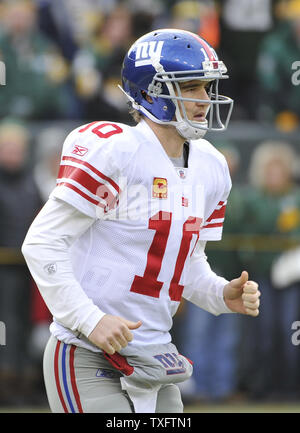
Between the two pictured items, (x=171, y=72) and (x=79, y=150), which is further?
(x=171, y=72)

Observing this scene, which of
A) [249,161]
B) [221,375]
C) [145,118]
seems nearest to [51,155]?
[249,161]

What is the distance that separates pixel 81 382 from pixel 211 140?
351cm

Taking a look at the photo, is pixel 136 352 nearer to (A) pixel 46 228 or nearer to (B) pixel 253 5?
(A) pixel 46 228

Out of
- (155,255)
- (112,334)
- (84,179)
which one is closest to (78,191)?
(84,179)

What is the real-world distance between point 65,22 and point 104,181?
14.1 feet

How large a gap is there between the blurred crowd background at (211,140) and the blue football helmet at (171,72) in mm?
2901

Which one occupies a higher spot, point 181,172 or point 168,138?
point 168,138

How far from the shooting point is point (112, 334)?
2.78 metres

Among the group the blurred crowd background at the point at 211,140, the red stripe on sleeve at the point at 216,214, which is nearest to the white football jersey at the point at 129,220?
the red stripe on sleeve at the point at 216,214

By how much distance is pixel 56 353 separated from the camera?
9.87 ft

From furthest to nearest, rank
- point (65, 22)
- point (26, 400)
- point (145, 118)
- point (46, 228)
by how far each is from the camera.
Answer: point (65, 22)
point (26, 400)
point (145, 118)
point (46, 228)

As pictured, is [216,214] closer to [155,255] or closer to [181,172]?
[181,172]

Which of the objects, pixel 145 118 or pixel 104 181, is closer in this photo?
pixel 104 181

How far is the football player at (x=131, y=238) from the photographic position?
2.87 metres
